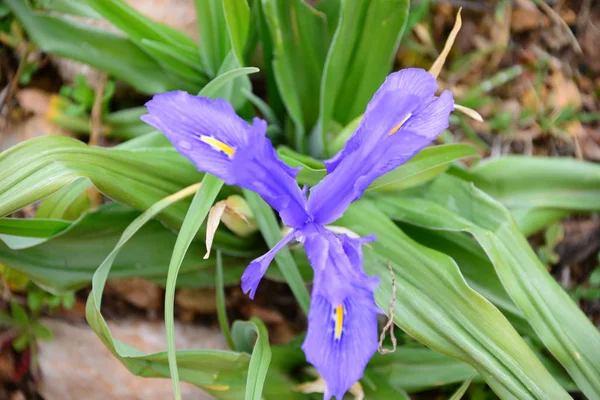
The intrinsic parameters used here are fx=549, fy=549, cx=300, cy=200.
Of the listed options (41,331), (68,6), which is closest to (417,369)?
(41,331)

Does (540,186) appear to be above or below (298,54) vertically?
below

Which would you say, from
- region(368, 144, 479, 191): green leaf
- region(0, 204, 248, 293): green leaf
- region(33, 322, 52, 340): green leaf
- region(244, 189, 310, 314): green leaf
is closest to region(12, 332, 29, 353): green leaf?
region(33, 322, 52, 340): green leaf

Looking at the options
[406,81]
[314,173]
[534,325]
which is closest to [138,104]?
[314,173]

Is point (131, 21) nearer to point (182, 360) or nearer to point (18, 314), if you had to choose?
point (182, 360)

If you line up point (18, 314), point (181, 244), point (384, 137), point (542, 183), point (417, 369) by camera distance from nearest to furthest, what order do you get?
point (384, 137)
point (181, 244)
point (417, 369)
point (542, 183)
point (18, 314)

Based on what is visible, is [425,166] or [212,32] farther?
[212,32]

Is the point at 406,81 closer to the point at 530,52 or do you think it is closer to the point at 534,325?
the point at 534,325

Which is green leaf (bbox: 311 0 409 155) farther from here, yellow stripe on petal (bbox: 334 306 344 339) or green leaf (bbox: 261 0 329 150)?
yellow stripe on petal (bbox: 334 306 344 339)

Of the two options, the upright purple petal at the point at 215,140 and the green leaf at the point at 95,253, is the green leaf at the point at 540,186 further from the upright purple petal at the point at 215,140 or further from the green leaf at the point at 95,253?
the upright purple petal at the point at 215,140
